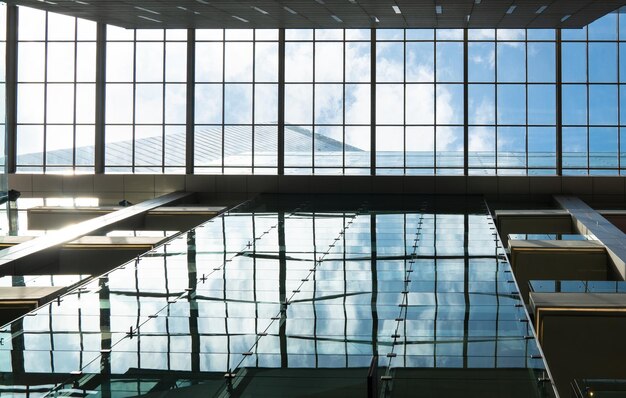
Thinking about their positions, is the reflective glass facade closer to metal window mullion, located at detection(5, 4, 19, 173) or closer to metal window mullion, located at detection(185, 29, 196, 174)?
metal window mullion, located at detection(185, 29, 196, 174)

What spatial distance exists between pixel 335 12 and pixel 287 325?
15.9 meters

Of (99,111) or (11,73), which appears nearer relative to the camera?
(99,111)

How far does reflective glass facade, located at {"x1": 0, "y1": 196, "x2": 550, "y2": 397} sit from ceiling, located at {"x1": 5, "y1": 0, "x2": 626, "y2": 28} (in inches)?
304

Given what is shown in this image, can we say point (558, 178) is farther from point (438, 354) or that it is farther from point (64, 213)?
point (438, 354)

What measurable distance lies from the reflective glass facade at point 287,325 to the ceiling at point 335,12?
304 inches

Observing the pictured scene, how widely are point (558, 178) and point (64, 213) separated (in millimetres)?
16965

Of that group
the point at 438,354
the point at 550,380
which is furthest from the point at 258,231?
the point at 550,380

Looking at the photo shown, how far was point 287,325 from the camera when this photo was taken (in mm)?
11258

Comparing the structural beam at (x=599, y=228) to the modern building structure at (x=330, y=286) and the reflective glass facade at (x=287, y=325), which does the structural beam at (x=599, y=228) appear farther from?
the reflective glass facade at (x=287, y=325)

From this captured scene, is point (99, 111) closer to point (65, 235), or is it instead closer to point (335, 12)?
point (335, 12)

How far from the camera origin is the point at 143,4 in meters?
24.3

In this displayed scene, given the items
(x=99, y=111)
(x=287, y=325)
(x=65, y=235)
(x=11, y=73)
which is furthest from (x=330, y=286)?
(x=11, y=73)

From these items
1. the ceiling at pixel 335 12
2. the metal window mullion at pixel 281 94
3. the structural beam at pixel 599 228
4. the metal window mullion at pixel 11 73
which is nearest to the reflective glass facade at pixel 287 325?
the structural beam at pixel 599 228

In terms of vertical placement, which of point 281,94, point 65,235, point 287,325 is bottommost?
point 287,325
